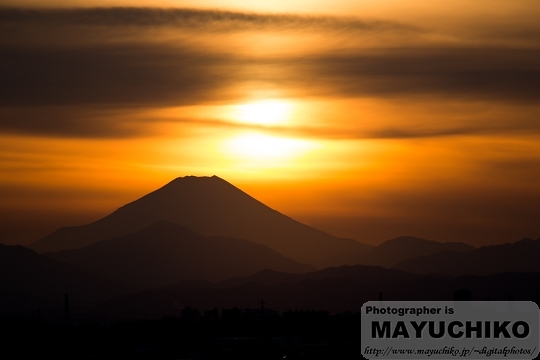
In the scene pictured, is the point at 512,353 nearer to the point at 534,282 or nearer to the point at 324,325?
the point at 324,325

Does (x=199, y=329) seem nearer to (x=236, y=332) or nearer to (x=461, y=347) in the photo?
(x=236, y=332)

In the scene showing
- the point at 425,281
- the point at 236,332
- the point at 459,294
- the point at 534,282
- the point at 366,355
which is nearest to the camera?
the point at 366,355

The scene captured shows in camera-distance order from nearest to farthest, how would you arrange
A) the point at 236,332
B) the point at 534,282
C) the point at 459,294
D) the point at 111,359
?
the point at 111,359 < the point at 459,294 < the point at 236,332 < the point at 534,282

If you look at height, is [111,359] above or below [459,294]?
below

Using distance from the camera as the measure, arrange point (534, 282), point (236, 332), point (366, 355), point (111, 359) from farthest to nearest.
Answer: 1. point (534, 282)
2. point (236, 332)
3. point (111, 359)
4. point (366, 355)

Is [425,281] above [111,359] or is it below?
above

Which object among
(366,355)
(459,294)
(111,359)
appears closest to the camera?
(366,355)

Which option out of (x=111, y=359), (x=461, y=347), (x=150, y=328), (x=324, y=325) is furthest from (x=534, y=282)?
(x=461, y=347)

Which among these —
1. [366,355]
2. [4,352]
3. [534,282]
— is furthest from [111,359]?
[534,282]

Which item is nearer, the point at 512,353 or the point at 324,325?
the point at 512,353
